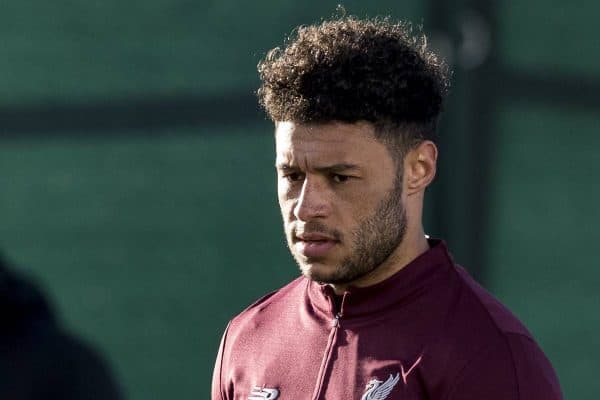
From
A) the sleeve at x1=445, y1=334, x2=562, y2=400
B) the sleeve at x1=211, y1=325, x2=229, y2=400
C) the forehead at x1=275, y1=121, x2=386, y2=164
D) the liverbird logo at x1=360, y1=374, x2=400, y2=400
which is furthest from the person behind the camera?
the sleeve at x1=211, y1=325, x2=229, y2=400

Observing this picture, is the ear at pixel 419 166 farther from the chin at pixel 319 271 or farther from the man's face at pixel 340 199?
the chin at pixel 319 271

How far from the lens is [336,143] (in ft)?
8.89

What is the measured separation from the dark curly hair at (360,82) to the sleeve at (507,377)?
51 cm

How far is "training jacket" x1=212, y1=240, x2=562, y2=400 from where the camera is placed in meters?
2.54

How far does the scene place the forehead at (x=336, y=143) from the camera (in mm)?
2705

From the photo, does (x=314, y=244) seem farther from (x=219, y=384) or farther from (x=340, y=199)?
(x=219, y=384)

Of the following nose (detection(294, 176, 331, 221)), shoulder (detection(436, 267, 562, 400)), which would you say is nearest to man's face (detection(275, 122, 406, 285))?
nose (detection(294, 176, 331, 221))

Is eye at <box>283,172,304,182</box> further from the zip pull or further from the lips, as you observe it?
the zip pull

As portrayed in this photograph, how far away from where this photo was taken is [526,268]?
17.6ft

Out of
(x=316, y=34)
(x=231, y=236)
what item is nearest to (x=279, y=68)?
(x=316, y=34)

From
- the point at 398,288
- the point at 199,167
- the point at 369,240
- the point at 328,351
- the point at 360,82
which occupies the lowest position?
the point at 328,351

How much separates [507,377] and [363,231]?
17.7 inches

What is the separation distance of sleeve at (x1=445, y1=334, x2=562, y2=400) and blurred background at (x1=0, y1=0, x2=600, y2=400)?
2.79 metres

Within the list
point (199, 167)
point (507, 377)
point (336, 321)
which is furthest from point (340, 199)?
point (199, 167)
